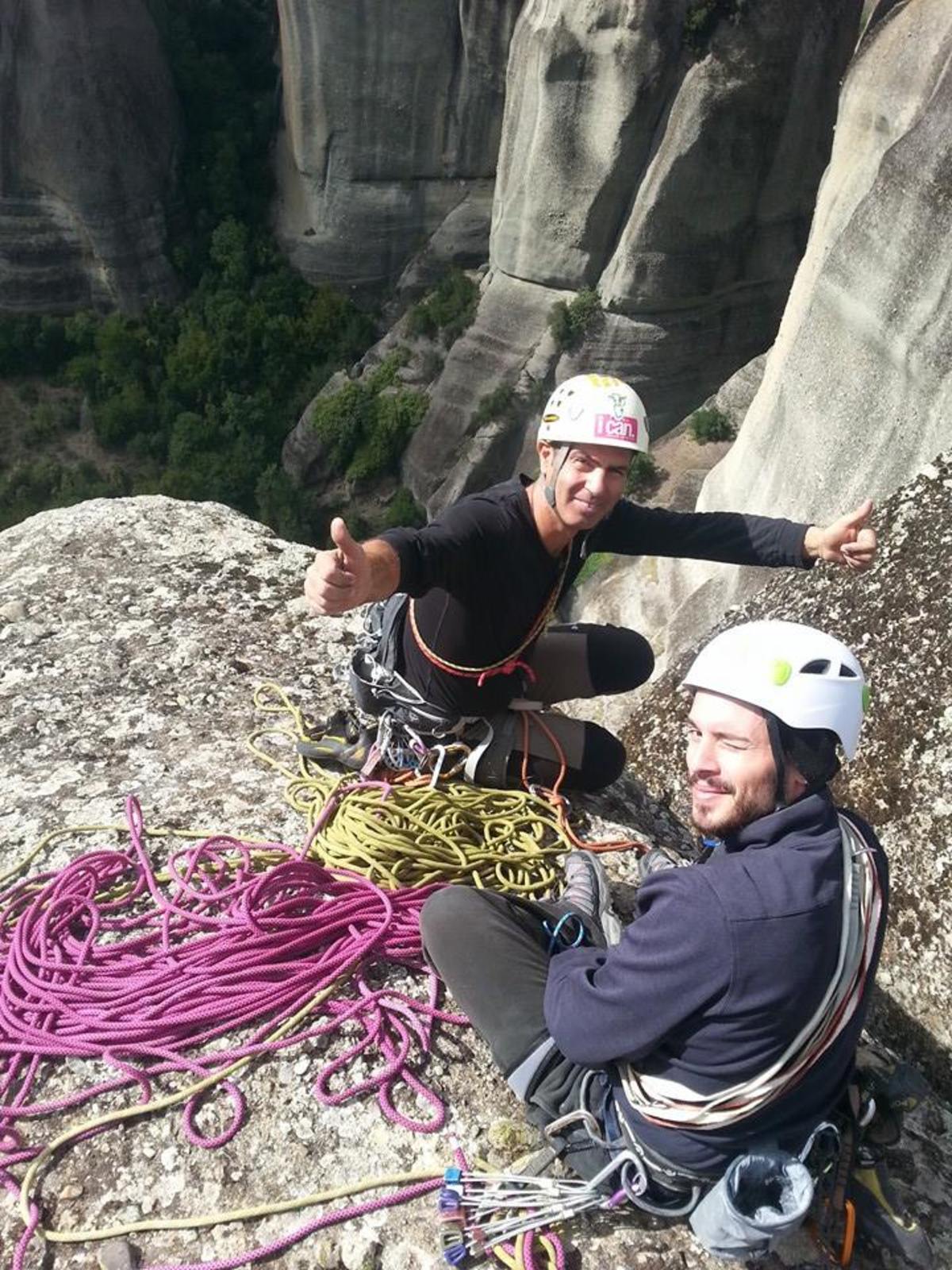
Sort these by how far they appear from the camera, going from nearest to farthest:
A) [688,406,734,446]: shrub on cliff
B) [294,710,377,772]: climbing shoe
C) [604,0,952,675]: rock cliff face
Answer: [294,710,377,772]: climbing shoe
[604,0,952,675]: rock cliff face
[688,406,734,446]: shrub on cliff

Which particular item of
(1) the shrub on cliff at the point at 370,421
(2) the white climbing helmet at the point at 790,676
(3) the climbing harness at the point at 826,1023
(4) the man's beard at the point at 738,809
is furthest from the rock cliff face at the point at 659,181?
(3) the climbing harness at the point at 826,1023

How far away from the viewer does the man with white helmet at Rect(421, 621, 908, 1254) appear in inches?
71.9

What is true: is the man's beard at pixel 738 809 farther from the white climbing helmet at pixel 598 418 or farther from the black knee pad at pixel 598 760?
the black knee pad at pixel 598 760

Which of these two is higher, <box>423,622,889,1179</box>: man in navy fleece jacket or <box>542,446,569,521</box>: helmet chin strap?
<box>542,446,569,521</box>: helmet chin strap

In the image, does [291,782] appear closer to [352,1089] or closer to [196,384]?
[352,1089]

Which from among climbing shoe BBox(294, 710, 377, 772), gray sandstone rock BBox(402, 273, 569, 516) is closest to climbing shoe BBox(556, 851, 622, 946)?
climbing shoe BBox(294, 710, 377, 772)

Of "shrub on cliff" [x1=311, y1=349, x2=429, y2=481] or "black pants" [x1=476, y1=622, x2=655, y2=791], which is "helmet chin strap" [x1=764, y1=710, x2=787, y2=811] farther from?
"shrub on cliff" [x1=311, y1=349, x2=429, y2=481]

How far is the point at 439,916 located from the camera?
272cm

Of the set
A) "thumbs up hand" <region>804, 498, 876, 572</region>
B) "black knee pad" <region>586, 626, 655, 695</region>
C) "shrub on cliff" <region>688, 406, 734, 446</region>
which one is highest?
"thumbs up hand" <region>804, 498, 876, 572</region>

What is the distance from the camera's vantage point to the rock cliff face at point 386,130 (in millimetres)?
21641

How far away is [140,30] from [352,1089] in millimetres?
27634

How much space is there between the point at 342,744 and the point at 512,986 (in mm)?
1620

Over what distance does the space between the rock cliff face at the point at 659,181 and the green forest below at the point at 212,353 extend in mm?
4502

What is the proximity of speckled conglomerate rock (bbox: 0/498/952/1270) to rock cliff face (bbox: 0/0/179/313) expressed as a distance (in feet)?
68.7
